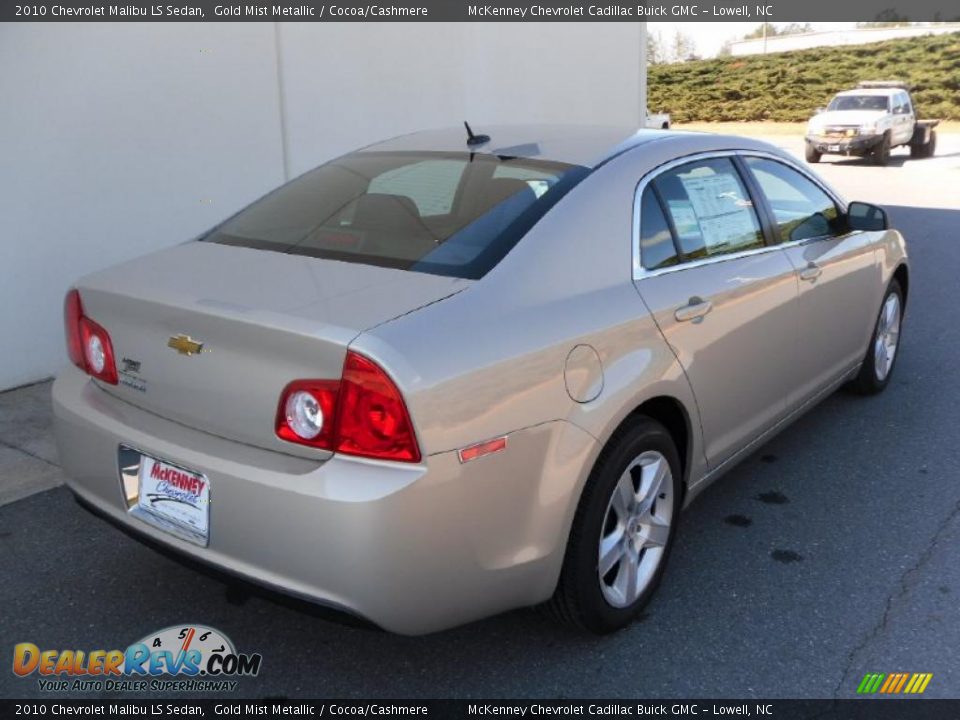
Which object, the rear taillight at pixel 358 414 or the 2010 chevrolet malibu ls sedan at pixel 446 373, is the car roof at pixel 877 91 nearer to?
the 2010 chevrolet malibu ls sedan at pixel 446 373

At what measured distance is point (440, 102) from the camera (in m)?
8.72

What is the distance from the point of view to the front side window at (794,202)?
4.07m

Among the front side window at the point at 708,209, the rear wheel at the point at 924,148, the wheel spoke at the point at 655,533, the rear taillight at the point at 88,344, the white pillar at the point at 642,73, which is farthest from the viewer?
the rear wheel at the point at 924,148

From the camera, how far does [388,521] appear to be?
2.29 m

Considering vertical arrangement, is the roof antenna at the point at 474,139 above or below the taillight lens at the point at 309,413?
above

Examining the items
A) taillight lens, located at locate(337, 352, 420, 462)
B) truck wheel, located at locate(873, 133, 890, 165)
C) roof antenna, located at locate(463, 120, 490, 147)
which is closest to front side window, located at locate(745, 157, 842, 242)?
roof antenna, located at locate(463, 120, 490, 147)

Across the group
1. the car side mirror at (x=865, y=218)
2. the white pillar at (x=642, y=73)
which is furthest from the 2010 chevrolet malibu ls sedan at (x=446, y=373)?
the white pillar at (x=642, y=73)

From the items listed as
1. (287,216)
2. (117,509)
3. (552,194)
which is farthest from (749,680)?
(287,216)

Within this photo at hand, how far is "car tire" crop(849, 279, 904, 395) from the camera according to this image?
5.18m

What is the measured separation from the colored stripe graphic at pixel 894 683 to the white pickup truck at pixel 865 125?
2011 centimetres

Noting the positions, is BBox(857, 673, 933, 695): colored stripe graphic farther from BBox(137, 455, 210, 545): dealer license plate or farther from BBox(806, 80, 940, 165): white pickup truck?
BBox(806, 80, 940, 165): white pickup truck

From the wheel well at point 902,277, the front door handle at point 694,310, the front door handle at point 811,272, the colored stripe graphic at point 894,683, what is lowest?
the colored stripe graphic at point 894,683

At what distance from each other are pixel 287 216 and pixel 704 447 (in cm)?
172

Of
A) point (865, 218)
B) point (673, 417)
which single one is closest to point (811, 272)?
point (865, 218)
